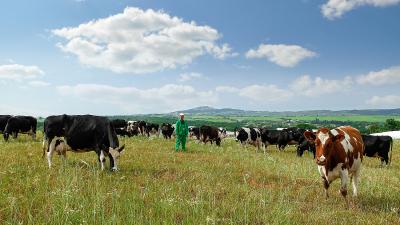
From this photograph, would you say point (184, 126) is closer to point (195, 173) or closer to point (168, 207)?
point (195, 173)

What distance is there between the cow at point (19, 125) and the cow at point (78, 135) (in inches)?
662

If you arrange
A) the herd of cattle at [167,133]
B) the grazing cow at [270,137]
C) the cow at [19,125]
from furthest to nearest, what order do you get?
1. the grazing cow at [270,137]
2. the cow at [19,125]
3. the herd of cattle at [167,133]

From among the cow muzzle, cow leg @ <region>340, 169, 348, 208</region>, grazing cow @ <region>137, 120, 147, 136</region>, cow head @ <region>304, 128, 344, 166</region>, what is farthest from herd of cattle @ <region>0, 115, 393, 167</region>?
cow leg @ <region>340, 169, 348, 208</region>

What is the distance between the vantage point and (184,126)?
25.7 meters

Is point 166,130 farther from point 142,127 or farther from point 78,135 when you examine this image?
point 78,135

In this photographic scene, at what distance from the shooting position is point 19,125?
98.0 feet

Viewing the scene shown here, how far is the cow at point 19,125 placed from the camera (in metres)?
29.4

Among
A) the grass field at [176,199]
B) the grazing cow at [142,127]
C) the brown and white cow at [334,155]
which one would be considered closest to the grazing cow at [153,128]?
the grazing cow at [142,127]

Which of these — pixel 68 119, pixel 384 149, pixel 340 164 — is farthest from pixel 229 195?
pixel 384 149

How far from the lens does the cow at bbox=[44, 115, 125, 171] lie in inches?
556

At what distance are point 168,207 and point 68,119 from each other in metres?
8.27

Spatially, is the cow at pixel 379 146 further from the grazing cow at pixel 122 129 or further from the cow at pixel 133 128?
the cow at pixel 133 128

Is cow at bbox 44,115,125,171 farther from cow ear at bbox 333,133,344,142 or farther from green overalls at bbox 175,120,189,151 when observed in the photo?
green overalls at bbox 175,120,189,151

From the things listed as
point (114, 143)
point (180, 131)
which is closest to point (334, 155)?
point (114, 143)
